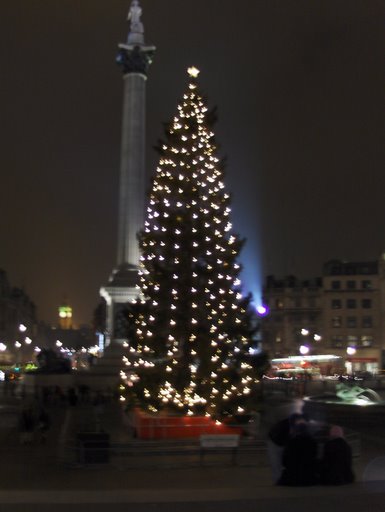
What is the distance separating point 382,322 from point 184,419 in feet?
250

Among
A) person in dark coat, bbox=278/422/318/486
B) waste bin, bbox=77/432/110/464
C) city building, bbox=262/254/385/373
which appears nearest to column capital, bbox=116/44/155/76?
city building, bbox=262/254/385/373

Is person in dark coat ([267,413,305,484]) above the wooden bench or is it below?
above

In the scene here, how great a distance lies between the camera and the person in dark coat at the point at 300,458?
37.3 feet

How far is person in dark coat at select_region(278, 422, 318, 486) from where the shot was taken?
1136 centimetres

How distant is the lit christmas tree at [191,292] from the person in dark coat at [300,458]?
1316 centimetres

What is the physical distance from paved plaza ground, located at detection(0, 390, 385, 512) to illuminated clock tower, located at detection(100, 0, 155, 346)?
34561 millimetres

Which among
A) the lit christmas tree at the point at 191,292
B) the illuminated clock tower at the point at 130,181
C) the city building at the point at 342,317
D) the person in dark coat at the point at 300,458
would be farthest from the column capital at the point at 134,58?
the person in dark coat at the point at 300,458

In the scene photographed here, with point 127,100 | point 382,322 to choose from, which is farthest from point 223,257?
point 382,322

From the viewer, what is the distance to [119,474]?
17594 millimetres

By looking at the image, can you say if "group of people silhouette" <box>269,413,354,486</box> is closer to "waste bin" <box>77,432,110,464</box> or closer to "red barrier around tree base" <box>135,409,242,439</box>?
"waste bin" <box>77,432,110,464</box>

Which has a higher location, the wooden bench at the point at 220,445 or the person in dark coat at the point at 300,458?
the person in dark coat at the point at 300,458

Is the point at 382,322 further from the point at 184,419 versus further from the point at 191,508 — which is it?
the point at 191,508

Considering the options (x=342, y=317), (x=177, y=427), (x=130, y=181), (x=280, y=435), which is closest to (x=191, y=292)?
(x=177, y=427)

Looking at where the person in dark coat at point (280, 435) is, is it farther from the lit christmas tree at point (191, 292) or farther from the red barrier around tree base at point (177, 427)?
the lit christmas tree at point (191, 292)
